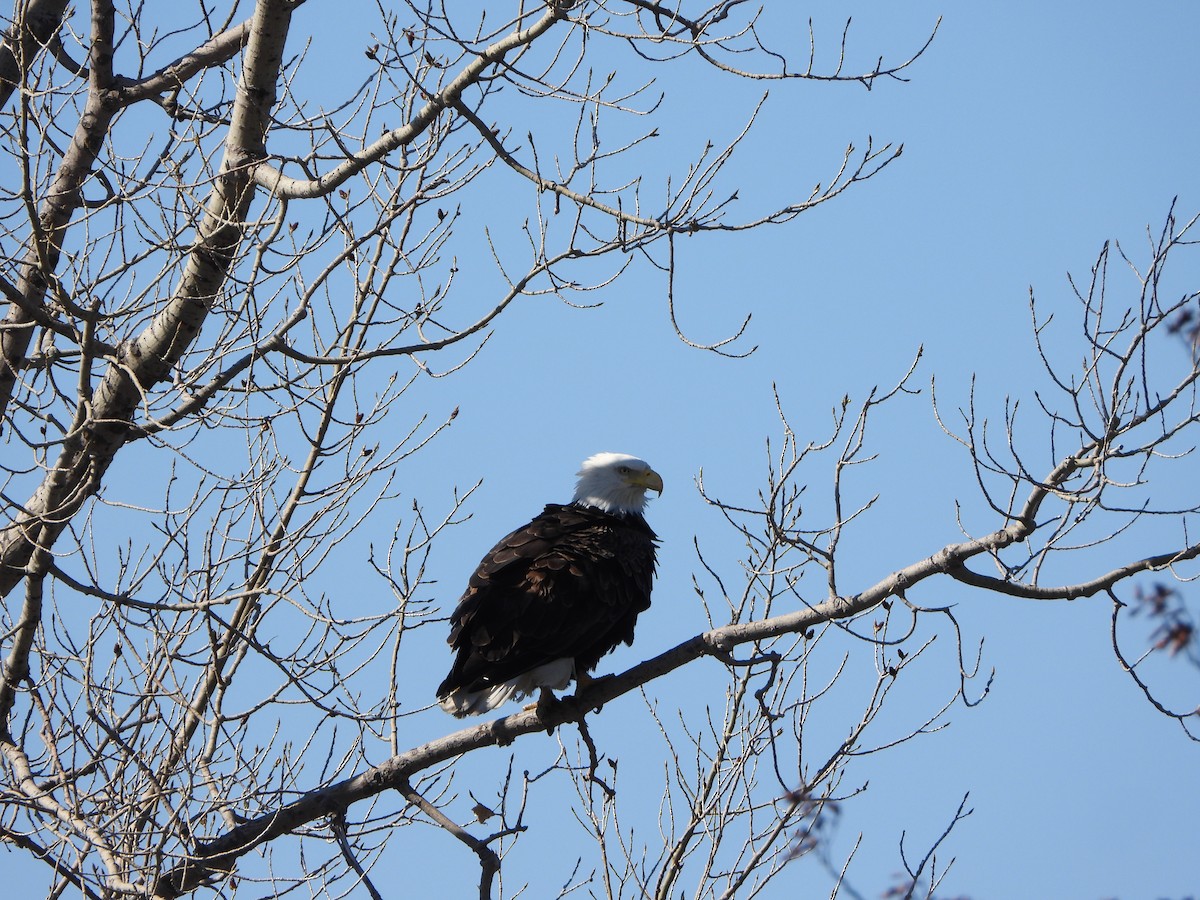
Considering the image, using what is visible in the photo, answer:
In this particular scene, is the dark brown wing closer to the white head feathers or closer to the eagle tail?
the eagle tail

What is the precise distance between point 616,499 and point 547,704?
2002 millimetres

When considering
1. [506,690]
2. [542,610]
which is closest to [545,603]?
[542,610]

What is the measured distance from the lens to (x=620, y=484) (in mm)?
6688

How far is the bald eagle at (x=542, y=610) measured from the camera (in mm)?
5184

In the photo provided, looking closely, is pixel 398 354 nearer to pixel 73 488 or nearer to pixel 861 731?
pixel 73 488

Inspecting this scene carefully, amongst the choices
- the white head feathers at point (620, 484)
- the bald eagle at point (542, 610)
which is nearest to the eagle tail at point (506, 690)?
the bald eagle at point (542, 610)

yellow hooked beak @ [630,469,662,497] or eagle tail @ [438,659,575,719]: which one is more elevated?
yellow hooked beak @ [630,469,662,497]

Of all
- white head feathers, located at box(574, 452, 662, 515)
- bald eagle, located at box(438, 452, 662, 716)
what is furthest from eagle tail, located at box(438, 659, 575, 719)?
white head feathers, located at box(574, 452, 662, 515)

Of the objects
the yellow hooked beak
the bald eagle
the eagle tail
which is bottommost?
the eagle tail

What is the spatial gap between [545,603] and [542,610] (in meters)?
0.03

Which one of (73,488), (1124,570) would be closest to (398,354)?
(73,488)

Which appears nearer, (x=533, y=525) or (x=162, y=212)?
(x=162, y=212)

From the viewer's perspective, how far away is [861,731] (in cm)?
513

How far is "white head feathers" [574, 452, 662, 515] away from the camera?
21.9 feet
